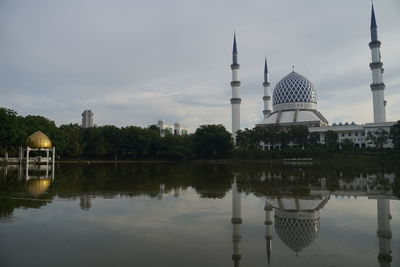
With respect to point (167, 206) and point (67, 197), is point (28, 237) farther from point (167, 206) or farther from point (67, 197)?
point (67, 197)

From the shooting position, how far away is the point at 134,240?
6.45 m

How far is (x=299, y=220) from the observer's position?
8.14 m

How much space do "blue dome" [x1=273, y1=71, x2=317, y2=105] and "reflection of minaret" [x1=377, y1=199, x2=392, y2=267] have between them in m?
62.8

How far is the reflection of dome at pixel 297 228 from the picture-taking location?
6.42 metres

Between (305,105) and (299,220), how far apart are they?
219ft

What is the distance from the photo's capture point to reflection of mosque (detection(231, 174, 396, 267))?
20.2 feet

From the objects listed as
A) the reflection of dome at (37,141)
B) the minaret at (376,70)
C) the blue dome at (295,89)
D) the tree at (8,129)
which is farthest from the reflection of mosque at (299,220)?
the blue dome at (295,89)

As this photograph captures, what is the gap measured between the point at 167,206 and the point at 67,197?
4.03 meters

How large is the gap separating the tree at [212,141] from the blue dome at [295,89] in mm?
21805

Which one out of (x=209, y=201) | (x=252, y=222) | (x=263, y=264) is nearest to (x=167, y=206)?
(x=209, y=201)

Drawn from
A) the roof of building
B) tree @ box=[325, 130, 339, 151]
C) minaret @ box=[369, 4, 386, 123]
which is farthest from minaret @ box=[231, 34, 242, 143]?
minaret @ box=[369, 4, 386, 123]

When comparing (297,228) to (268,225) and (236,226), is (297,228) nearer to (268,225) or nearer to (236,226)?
(268,225)

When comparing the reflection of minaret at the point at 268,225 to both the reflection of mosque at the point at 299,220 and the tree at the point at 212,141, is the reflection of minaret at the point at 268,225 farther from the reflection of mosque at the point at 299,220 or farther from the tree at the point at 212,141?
the tree at the point at 212,141

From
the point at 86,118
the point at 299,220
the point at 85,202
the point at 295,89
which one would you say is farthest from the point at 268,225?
the point at 86,118
